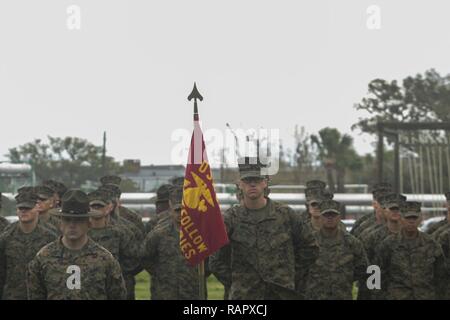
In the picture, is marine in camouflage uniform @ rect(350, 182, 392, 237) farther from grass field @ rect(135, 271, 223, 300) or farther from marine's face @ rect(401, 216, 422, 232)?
grass field @ rect(135, 271, 223, 300)

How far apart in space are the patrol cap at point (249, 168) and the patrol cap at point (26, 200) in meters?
2.51

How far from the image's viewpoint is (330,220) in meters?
10.6

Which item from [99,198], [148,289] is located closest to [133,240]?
[99,198]

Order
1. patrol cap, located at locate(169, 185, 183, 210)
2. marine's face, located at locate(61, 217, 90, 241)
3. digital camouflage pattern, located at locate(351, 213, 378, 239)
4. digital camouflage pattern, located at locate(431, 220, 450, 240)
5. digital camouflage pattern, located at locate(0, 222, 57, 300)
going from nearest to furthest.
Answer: marine's face, located at locate(61, 217, 90, 241) → digital camouflage pattern, located at locate(0, 222, 57, 300) → patrol cap, located at locate(169, 185, 183, 210) → digital camouflage pattern, located at locate(431, 220, 450, 240) → digital camouflage pattern, located at locate(351, 213, 378, 239)

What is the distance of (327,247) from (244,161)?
1.88 meters

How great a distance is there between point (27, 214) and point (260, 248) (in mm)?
2754

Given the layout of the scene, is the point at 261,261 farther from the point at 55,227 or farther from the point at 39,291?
the point at 55,227

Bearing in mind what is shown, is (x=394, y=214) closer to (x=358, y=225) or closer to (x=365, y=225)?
(x=365, y=225)

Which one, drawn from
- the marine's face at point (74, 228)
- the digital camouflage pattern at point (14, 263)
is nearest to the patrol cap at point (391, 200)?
the digital camouflage pattern at point (14, 263)

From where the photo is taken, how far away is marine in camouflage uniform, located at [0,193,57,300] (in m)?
9.90

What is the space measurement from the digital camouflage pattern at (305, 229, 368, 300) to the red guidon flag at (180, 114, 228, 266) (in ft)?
6.76

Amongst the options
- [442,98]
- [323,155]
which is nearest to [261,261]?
[442,98]

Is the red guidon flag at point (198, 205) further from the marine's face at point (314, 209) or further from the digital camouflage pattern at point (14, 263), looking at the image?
the marine's face at point (314, 209)

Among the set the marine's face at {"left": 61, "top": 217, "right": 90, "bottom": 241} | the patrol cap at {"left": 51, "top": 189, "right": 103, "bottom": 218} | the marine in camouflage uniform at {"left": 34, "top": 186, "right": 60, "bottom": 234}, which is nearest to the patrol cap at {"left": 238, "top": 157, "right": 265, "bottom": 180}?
the patrol cap at {"left": 51, "top": 189, "right": 103, "bottom": 218}
